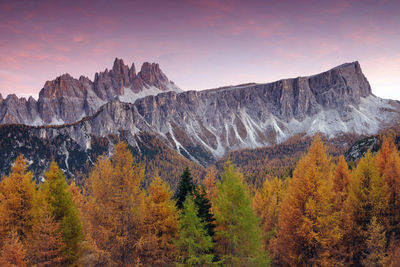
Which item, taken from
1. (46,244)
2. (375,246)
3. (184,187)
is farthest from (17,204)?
(375,246)

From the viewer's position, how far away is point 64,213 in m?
23.0

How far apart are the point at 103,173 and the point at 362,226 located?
24831mm

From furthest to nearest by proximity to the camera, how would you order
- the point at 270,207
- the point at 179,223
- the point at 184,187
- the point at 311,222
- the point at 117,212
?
the point at 270,207 < the point at 184,187 < the point at 179,223 < the point at 117,212 < the point at 311,222

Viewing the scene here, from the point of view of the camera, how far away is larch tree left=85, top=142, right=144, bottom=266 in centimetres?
1992

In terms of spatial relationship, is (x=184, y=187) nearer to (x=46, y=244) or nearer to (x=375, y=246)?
(x=46, y=244)

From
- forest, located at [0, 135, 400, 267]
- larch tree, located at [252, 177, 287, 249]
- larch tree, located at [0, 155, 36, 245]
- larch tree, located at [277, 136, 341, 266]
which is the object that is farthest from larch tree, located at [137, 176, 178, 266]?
larch tree, located at [252, 177, 287, 249]

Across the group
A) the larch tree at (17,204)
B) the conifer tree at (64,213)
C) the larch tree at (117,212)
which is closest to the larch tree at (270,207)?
the larch tree at (117,212)

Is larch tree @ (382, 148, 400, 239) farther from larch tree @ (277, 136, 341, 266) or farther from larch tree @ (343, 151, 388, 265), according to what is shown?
larch tree @ (277, 136, 341, 266)

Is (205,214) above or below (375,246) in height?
above

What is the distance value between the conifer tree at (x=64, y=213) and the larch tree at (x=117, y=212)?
3.09 metres

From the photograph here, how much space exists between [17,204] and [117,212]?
11.1 metres

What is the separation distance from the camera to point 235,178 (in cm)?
2181

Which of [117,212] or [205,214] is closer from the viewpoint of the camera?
[117,212]

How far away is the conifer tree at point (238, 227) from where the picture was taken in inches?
802
